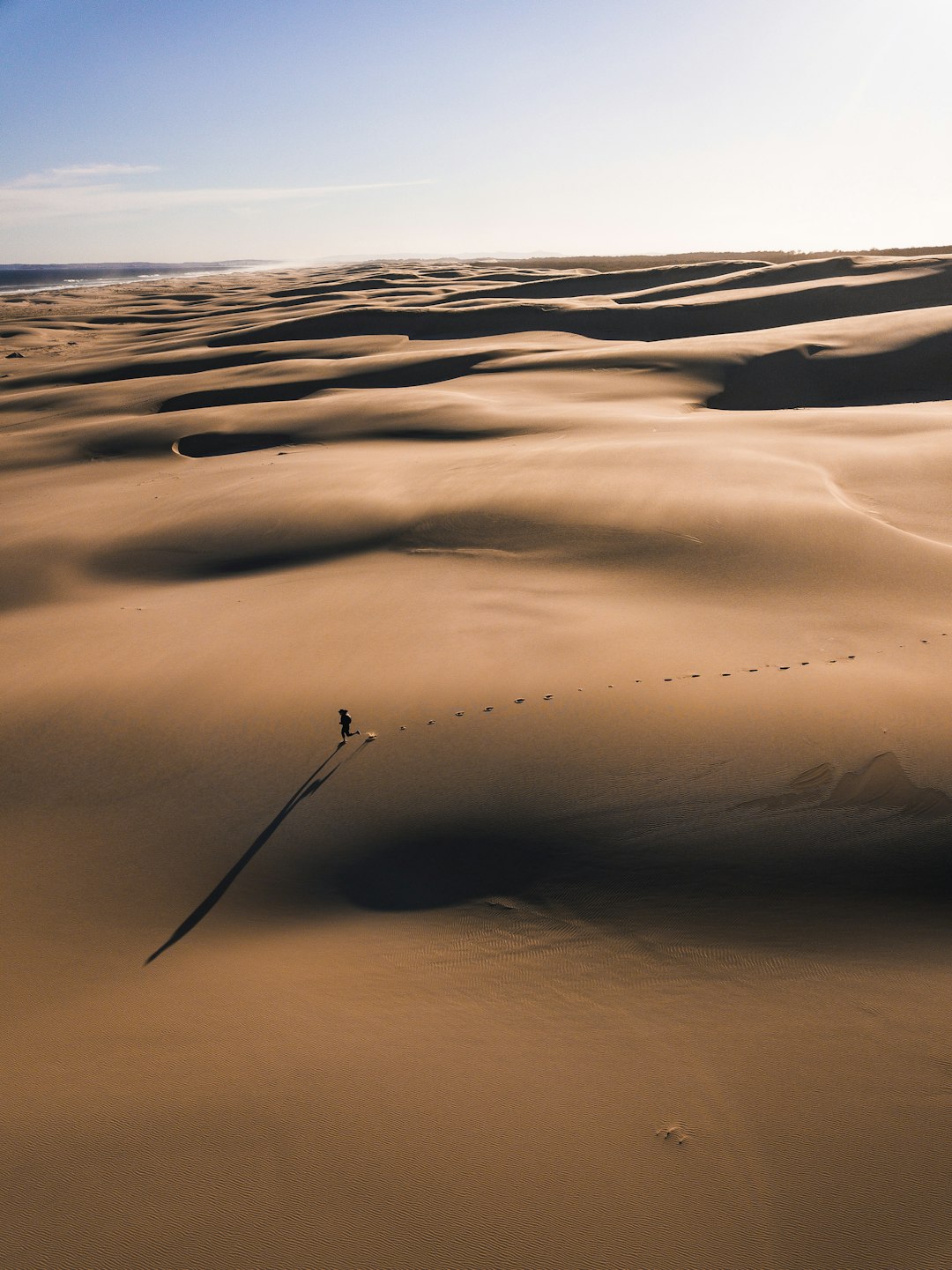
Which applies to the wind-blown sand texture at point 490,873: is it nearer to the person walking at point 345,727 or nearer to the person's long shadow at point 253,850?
the person's long shadow at point 253,850

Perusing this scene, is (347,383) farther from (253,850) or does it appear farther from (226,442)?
(253,850)

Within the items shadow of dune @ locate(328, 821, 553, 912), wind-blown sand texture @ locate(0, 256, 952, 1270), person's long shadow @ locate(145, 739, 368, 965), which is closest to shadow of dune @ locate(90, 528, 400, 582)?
wind-blown sand texture @ locate(0, 256, 952, 1270)

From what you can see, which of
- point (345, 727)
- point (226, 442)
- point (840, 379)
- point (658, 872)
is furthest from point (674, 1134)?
point (840, 379)

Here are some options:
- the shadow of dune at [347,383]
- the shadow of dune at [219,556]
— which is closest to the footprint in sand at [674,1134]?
the shadow of dune at [219,556]

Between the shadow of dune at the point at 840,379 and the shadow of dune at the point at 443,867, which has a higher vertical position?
the shadow of dune at the point at 840,379

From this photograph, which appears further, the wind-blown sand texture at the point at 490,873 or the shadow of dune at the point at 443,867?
the shadow of dune at the point at 443,867
